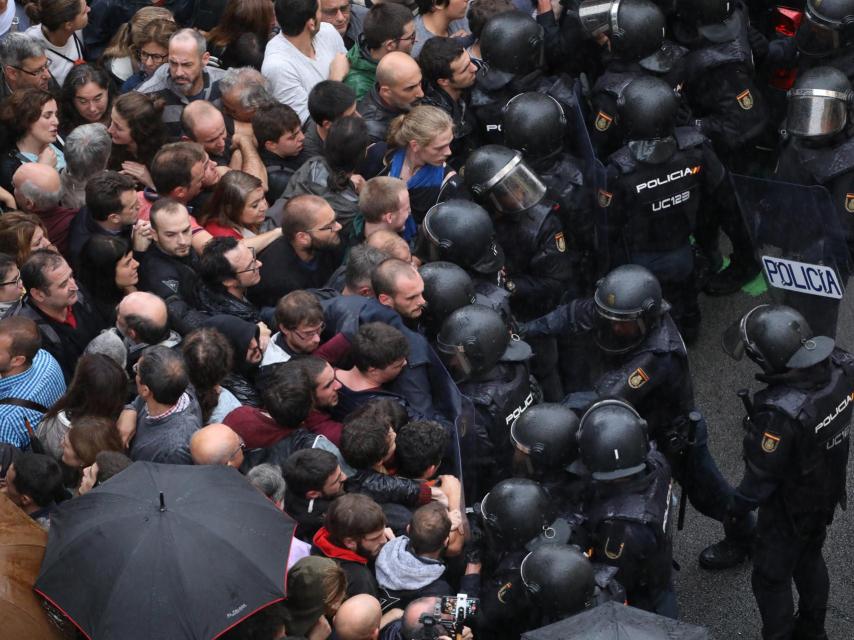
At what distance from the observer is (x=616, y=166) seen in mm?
7398

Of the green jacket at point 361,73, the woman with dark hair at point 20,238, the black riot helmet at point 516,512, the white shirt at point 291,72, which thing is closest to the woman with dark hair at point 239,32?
the white shirt at point 291,72

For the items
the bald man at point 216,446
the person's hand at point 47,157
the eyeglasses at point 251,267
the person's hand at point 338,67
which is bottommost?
the person's hand at point 338,67

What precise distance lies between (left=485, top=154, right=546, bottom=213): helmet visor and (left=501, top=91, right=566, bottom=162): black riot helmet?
26 centimetres

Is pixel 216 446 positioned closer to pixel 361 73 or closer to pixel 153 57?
pixel 153 57

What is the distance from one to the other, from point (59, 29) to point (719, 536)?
4654 mm

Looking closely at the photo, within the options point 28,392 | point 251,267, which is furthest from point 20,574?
point 251,267

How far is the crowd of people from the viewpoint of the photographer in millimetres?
5328

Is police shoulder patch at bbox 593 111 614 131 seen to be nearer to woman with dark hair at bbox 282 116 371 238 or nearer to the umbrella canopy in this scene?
woman with dark hair at bbox 282 116 371 238

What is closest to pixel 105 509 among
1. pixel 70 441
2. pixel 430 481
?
pixel 70 441

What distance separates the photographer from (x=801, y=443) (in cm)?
585

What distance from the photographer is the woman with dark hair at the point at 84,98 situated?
729 centimetres

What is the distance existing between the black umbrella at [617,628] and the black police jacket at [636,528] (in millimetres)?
1022

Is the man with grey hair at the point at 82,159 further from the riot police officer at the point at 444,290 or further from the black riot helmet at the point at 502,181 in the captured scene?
the black riot helmet at the point at 502,181

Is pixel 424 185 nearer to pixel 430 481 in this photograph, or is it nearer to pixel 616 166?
pixel 616 166
